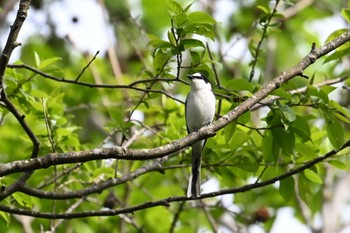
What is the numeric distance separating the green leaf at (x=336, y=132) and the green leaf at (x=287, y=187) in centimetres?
48

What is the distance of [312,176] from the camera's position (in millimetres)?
4770

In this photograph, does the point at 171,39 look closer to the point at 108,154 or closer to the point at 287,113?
the point at 287,113

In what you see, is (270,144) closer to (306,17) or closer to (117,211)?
(117,211)

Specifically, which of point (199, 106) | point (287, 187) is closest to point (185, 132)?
point (199, 106)

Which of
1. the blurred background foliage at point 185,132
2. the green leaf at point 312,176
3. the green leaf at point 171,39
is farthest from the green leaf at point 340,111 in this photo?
the green leaf at point 171,39

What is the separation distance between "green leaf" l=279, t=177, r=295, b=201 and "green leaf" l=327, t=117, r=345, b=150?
480 mm

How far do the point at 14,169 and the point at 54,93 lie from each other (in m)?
2.09

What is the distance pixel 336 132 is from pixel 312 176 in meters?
0.44

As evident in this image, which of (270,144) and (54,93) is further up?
(54,93)

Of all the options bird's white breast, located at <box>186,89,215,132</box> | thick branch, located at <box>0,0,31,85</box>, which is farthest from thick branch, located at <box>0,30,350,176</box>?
bird's white breast, located at <box>186,89,215,132</box>

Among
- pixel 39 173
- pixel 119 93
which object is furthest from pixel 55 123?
pixel 119 93

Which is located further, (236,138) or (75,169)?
(75,169)

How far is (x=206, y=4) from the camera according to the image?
10078mm

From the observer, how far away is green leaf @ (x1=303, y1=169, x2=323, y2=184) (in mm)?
4762
